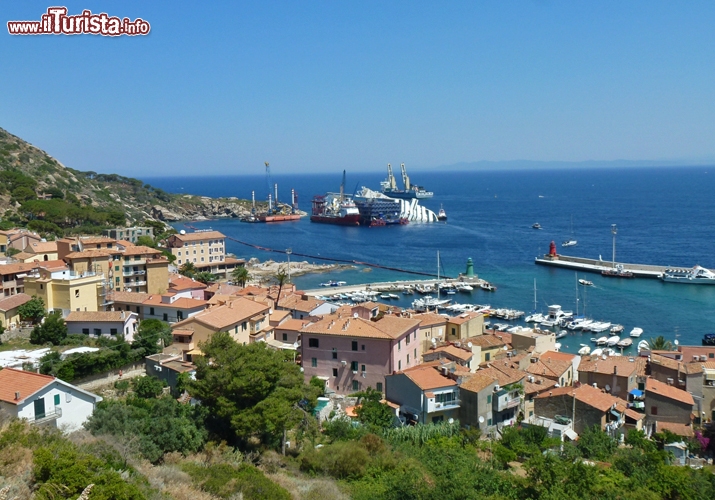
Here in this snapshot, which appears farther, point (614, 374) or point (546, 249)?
point (546, 249)

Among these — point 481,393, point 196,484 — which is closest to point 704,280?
point 481,393

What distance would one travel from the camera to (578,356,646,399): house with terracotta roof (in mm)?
18109

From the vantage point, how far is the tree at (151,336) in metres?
18.5

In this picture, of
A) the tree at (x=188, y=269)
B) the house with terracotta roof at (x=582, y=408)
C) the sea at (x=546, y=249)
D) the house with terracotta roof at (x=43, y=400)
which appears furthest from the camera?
the tree at (x=188, y=269)

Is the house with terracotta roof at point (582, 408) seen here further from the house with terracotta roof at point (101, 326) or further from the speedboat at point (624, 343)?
the house with terracotta roof at point (101, 326)

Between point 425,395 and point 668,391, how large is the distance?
22.3 feet

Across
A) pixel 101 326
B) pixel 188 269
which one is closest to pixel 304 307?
pixel 101 326

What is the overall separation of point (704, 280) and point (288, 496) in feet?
126

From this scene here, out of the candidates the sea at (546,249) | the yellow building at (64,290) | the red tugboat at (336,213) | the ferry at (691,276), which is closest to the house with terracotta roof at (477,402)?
the sea at (546,249)

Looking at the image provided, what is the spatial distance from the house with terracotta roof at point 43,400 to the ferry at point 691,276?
38275 mm

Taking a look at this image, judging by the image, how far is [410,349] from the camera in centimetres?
1934

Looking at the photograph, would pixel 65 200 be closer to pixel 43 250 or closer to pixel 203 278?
pixel 203 278

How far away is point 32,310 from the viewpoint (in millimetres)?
20906

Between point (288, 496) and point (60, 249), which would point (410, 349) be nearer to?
point (288, 496)
